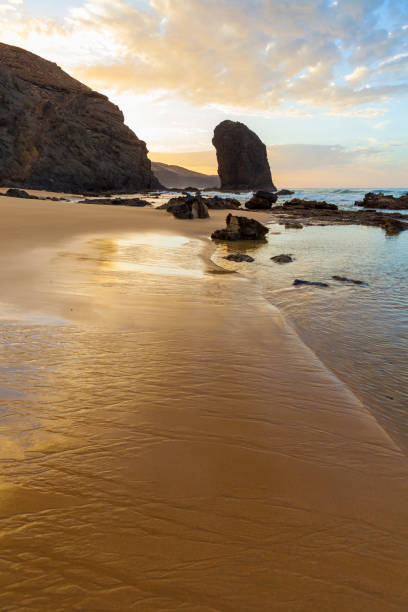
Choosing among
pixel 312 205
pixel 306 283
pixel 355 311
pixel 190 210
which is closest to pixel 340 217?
pixel 312 205

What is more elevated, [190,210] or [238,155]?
[238,155]

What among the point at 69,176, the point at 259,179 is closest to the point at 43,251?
→ the point at 69,176

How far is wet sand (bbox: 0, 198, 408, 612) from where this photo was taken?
3.99ft

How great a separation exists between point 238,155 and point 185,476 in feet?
318

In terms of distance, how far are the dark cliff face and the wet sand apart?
1915 inches

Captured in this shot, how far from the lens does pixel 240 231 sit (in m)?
14.1

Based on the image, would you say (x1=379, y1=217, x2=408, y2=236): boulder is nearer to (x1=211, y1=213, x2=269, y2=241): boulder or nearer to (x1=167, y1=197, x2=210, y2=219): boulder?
(x1=211, y1=213, x2=269, y2=241): boulder

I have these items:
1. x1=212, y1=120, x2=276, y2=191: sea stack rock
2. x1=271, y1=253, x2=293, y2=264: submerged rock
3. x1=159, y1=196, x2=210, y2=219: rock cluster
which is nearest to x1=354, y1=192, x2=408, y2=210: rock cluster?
x1=159, y1=196, x2=210, y2=219: rock cluster

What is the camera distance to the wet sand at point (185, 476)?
3.99 ft

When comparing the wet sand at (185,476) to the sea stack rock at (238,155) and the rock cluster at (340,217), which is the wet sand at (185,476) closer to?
the rock cluster at (340,217)

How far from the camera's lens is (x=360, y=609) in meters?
1.17

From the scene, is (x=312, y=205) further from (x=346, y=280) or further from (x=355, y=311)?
(x=355, y=311)

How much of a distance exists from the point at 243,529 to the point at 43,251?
718 cm

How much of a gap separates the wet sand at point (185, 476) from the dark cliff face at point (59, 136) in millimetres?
48647
